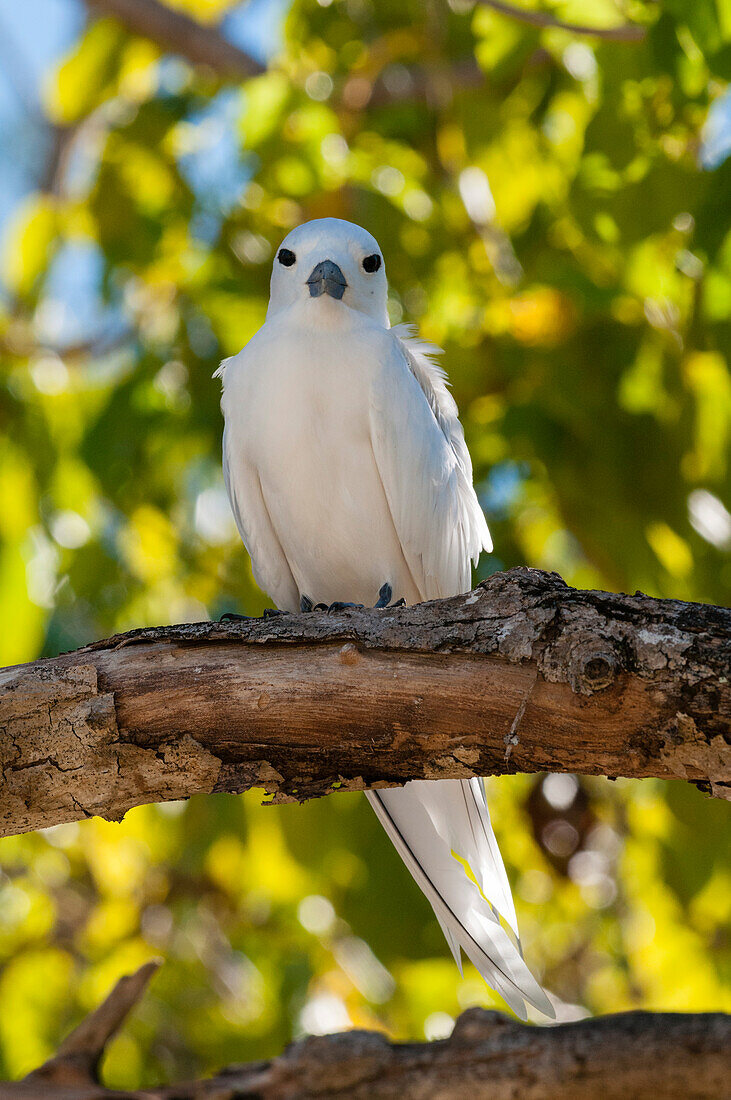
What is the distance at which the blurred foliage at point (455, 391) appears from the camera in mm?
4375

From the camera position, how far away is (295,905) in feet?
19.1

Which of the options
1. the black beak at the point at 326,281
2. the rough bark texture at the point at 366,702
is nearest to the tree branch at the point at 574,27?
the black beak at the point at 326,281

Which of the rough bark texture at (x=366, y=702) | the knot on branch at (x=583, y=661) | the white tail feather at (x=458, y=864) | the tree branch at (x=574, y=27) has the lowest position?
the white tail feather at (x=458, y=864)

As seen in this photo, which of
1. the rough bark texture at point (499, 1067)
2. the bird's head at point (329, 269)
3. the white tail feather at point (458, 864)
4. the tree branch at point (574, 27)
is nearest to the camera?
the rough bark texture at point (499, 1067)

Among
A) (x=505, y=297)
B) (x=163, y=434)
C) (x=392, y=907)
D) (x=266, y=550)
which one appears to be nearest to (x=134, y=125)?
(x=163, y=434)

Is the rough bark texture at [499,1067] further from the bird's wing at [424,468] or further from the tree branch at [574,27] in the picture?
the tree branch at [574,27]

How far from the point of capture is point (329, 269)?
12.6 feet

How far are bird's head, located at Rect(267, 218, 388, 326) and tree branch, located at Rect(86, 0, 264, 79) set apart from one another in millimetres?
2608

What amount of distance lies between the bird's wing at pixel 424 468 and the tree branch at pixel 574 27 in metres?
1.21

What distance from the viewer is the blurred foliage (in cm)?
438

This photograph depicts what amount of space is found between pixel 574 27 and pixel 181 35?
130 inches

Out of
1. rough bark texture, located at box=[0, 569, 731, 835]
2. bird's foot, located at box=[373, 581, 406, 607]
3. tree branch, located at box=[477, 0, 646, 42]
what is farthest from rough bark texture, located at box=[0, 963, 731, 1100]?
tree branch, located at box=[477, 0, 646, 42]

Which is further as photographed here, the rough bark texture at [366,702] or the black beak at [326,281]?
the black beak at [326,281]

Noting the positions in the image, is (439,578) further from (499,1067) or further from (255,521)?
(499,1067)
